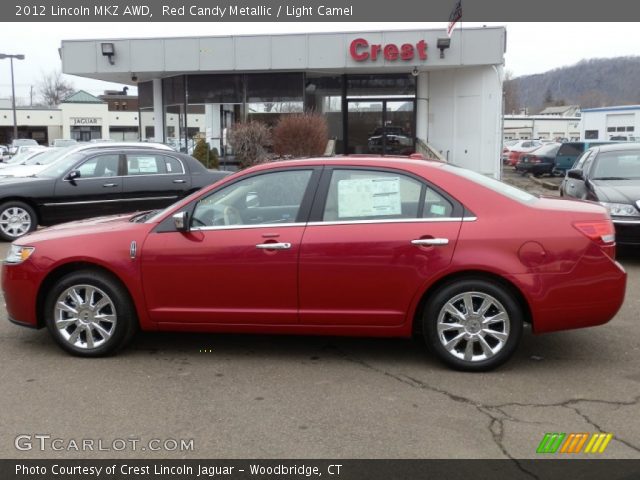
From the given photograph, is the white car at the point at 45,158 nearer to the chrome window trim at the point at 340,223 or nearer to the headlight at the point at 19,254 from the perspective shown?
the headlight at the point at 19,254

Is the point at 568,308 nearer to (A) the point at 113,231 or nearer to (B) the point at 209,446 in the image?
(B) the point at 209,446

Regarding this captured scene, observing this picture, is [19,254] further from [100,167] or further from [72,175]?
[100,167]

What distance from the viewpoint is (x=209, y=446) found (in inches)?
143

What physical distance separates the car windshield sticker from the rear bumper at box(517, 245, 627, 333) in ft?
3.51

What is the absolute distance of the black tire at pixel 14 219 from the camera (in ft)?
34.4

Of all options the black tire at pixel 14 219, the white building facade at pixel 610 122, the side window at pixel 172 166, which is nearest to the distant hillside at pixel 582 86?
the white building facade at pixel 610 122

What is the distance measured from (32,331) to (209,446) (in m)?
2.96

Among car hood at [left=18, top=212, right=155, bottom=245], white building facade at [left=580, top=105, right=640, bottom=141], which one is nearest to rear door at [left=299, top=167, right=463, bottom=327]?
car hood at [left=18, top=212, right=155, bottom=245]

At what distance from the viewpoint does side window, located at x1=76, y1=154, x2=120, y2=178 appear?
10.9 meters

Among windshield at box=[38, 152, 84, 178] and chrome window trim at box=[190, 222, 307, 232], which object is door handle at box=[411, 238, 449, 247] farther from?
windshield at box=[38, 152, 84, 178]

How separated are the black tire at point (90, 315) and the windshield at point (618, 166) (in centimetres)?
722

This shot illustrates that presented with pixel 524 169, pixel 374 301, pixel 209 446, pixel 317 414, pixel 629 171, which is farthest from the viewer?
pixel 524 169

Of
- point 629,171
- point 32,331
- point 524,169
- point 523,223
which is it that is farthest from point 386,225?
point 524,169
